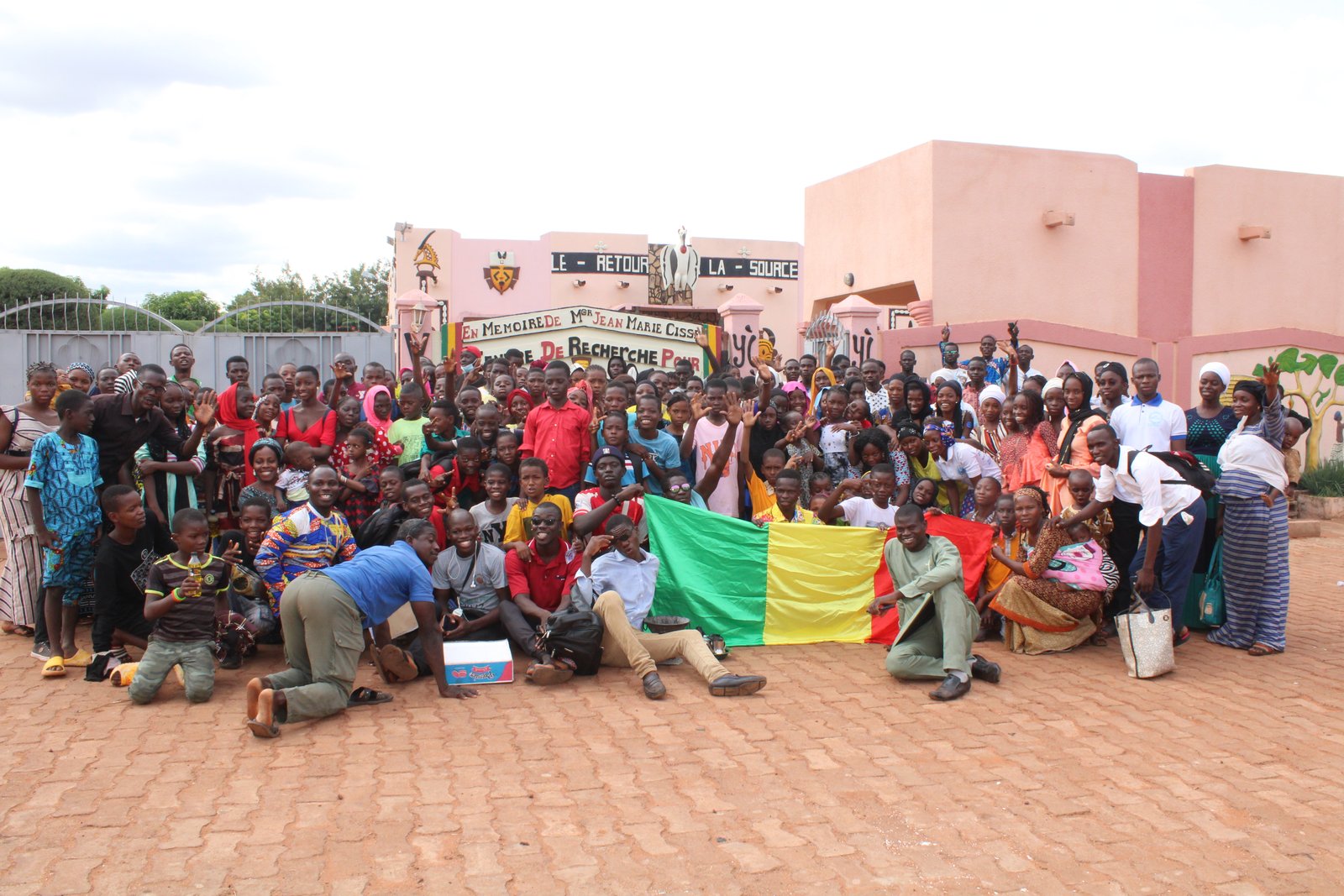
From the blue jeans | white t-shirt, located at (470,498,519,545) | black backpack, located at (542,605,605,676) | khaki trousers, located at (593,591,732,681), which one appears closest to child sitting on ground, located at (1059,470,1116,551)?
the blue jeans

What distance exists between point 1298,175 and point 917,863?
1914 centimetres

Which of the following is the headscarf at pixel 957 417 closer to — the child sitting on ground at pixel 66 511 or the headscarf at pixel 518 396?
the headscarf at pixel 518 396

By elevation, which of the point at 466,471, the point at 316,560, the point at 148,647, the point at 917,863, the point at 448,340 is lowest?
the point at 917,863

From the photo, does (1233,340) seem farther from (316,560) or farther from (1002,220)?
(316,560)

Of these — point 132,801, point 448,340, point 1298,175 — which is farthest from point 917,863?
point 1298,175

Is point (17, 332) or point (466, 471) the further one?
point (17, 332)

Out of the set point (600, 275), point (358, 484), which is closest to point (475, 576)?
point (358, 484)

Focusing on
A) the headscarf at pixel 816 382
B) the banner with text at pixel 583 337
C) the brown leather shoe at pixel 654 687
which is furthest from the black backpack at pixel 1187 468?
the banner with text at pixel 583 337

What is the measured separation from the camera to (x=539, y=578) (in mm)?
6605

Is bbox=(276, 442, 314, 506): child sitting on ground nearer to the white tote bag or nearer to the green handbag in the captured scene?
the white tote bag

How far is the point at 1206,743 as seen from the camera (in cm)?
532

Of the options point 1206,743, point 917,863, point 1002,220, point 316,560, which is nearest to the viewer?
point 917,863

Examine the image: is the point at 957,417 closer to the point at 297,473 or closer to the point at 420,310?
the point at 297,473

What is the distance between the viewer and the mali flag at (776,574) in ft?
23.7
